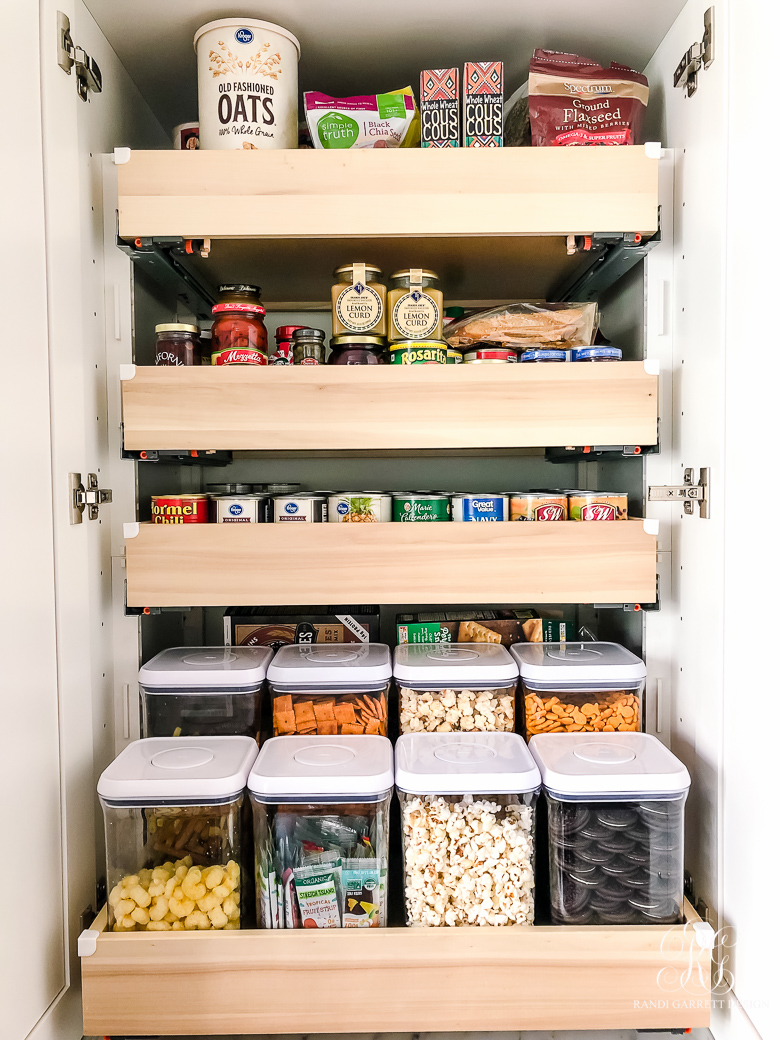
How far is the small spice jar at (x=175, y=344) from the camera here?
1.24 m

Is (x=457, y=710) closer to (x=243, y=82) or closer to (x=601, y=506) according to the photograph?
(x=601, y=506)

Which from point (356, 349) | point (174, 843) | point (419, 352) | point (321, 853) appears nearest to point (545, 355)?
point (419, 352)

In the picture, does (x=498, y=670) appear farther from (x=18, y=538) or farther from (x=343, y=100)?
(x=343, y=100)

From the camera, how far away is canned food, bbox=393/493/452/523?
1.25 m

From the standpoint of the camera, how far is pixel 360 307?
48.5 inches

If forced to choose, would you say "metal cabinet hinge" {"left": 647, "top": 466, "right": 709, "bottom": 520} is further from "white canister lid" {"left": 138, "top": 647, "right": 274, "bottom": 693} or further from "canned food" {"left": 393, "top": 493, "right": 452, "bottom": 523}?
"white canister lid" {"left": 138, "top": 647, "right": 274, "bottom": 693}

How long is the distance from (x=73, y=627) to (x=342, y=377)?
23.0 inches

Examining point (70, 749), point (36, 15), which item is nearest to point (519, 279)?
point (36, 15)

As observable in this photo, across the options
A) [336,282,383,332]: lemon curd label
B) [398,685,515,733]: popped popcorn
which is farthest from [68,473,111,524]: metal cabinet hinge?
[398,685,515,733]: popped popcorn

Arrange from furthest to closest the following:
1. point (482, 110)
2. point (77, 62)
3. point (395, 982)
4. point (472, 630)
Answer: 1. point (472, 630)
2. point (482, 110)
3. point (77, 62)
4. point (395, 982)

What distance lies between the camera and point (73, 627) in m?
1.12

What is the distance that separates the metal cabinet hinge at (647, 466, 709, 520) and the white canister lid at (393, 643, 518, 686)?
375 millimetres

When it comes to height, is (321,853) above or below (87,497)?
below

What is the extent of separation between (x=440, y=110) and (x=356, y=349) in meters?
0.43
